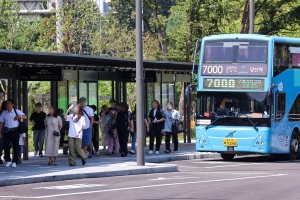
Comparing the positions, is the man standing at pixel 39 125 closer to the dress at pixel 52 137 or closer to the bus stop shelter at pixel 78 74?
the bus stop shelter at pixel 78 74

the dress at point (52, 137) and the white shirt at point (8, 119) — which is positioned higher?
the white shirt at point (8, 119)

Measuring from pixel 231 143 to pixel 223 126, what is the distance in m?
0.57

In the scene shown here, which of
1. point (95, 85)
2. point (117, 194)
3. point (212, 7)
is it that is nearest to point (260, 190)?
point (117, 194)

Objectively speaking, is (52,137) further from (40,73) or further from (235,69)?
(235,69)

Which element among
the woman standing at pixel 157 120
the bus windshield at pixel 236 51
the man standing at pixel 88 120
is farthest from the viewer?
the woman standing at pixel 157 120

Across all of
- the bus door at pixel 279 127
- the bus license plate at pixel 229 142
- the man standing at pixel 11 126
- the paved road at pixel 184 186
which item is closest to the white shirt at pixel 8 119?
the man standing at pixel 11 126

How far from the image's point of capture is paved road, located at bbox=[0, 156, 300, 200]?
13.9 metres

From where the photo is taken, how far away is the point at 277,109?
24.0 meters

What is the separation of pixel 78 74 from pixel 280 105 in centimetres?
625

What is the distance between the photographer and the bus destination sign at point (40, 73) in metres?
21.9

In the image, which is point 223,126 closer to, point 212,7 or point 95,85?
point 95,85

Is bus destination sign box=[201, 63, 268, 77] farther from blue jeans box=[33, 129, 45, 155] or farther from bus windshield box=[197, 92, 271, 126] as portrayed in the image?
blue jeans box=[33, 129, 45, 155]

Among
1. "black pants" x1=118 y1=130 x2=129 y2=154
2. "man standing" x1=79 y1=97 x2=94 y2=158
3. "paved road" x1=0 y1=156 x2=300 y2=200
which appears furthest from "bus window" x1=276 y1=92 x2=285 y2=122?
"man standing" x1=79 y1=97 x2=94 y2=158

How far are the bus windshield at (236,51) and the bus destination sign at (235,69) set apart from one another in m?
0.13
